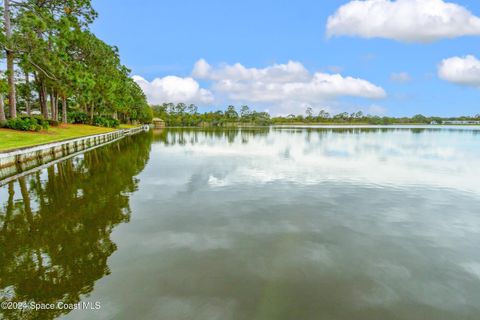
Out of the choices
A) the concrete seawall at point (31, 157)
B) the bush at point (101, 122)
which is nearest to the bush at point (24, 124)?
the concrete seawall at point (31, 157)

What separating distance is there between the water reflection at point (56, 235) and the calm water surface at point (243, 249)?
0.04 metres

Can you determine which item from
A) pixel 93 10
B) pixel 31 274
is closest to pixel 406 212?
pixel 31 274

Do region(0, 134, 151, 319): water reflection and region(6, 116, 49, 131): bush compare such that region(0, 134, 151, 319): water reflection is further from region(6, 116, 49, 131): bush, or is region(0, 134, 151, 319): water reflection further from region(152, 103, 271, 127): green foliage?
region(152, 103, 271, 127): green foliage

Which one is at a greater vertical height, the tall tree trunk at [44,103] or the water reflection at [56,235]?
the tall tree trunk at [44,103]

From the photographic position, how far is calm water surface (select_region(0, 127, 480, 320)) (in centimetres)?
499

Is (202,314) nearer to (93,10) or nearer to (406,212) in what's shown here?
(406,212)

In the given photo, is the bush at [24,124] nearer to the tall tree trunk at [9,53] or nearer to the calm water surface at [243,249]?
the tall tree trunk at [9,53]

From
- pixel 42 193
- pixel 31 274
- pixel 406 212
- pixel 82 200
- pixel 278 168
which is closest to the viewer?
pixel 31 274

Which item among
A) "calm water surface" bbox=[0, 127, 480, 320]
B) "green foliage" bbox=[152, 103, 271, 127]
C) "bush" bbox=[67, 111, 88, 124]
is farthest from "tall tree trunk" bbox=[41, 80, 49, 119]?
Answer: "green foliage" bbox=[152, 103, 271, 127]

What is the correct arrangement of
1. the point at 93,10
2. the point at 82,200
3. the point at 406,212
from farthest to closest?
the point at 93,10 → the point at 82,200 → the point at 406,212

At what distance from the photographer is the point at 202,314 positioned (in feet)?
15.3

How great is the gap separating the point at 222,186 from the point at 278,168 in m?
6.34

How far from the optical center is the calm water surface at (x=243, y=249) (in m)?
4.99

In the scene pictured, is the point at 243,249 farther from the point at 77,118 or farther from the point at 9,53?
the point at 77,118
